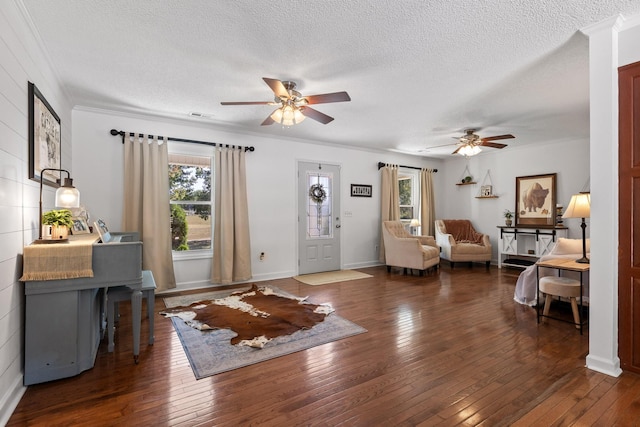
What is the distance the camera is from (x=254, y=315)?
3.56m

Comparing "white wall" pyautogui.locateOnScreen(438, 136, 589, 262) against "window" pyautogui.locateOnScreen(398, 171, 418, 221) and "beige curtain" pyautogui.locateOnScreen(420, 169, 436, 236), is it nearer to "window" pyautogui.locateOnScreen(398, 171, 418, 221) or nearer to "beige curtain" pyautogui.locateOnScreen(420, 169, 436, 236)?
"beige curtain" pyautogui.locateOnScreen(420, 169, 436, 236)

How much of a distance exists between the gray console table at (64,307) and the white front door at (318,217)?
148 inches

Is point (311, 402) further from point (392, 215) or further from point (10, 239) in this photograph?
point (392, 215)

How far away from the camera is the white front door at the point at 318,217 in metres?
5.96

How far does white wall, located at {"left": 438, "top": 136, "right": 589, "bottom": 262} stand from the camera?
5.95 meters

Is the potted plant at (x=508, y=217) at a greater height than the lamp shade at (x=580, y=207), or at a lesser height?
lesser

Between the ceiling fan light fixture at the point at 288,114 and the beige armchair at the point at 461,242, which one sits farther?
the beige armchair at the point at 461,242

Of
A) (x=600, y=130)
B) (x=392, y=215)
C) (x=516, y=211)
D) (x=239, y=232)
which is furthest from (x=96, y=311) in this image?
(x=516, y=211)

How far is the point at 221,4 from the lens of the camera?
2.10 metres

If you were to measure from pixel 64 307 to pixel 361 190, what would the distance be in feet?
17.6

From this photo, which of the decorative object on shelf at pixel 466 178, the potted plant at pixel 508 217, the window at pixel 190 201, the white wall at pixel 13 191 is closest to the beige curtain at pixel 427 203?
the decorative object on shelf at pixel 466 178

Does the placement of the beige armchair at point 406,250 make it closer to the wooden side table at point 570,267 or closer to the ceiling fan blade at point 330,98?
the wooden side table at point 570,267

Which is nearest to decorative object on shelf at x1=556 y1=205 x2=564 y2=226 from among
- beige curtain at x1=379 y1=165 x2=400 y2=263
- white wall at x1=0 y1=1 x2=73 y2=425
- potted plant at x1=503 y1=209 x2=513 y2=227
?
potted plant at x1=503 y1=209 x2=513 y2=227

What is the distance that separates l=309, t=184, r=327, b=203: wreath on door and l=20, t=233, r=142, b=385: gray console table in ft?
12.9
